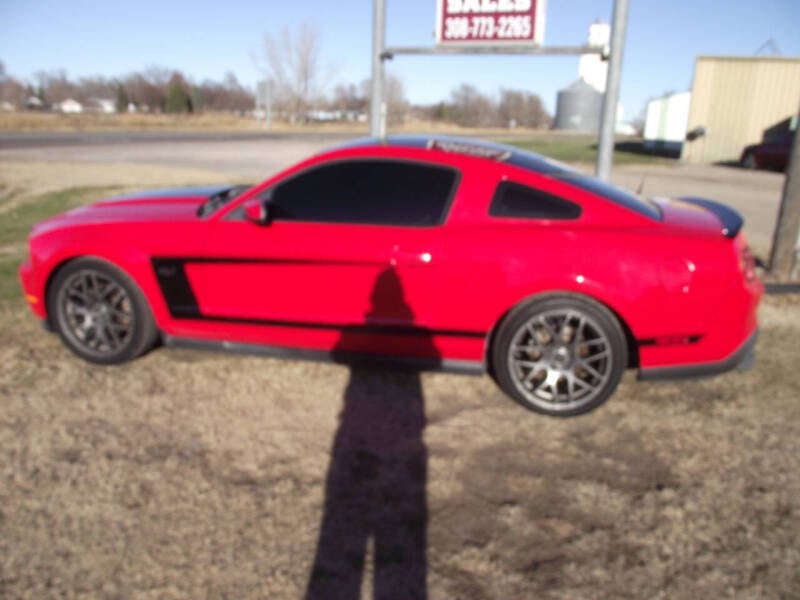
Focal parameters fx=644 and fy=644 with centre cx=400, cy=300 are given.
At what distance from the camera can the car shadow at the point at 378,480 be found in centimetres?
238

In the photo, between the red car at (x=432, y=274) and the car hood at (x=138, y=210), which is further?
the car hood at (x=138, y=210)

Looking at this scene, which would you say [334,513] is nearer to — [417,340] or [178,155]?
[417,340]

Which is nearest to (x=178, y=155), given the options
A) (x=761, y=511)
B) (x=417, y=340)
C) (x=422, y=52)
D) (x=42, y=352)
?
(x=422, y=52)

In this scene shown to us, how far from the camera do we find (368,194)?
377cm

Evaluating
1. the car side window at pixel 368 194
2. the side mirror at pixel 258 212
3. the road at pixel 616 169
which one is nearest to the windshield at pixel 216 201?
the side mirror at pixel 258 212

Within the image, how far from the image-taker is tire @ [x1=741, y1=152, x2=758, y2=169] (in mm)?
23281

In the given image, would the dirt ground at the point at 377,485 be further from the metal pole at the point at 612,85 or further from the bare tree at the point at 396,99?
the bare tree at the point at 396,99

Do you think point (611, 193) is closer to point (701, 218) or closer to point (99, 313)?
point (701, 218)

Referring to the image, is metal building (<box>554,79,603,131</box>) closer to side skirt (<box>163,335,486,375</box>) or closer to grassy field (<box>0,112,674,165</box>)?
grassy field (<box>0,112,674,165</box>)

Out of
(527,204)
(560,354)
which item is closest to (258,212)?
(527,204)

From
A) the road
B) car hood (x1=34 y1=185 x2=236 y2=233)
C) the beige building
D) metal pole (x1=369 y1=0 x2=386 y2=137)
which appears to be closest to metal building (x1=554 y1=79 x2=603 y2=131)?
the beige building

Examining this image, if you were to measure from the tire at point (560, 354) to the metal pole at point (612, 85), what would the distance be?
3.76 metres

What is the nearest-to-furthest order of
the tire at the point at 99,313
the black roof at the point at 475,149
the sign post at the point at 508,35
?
the black roof at the point at 475,149, the tire at the point at 99,313, the sign post at the point at 508,35

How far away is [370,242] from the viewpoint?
3.64 meters
